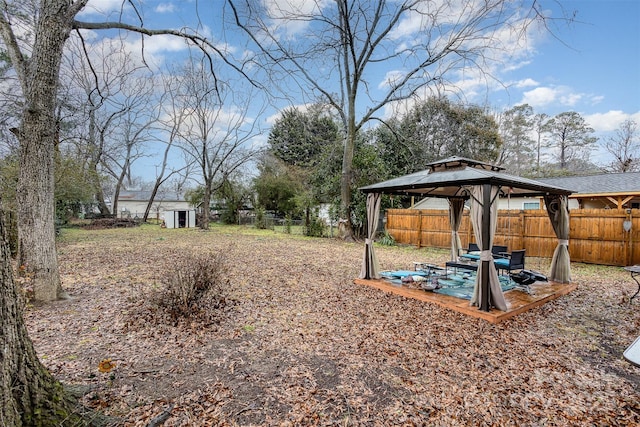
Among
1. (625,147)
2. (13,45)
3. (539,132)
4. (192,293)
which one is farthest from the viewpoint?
(539,132)

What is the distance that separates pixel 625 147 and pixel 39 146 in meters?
32.0

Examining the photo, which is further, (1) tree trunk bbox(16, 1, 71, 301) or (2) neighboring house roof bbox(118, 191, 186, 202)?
(2) neighboring house roof bbox(118, 191, 186, 202)

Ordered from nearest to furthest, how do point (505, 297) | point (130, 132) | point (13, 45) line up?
point (505, 297) < point (13, 45) < point (130, 132)

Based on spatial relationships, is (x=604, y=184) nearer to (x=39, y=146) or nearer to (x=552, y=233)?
(x=552, y=233)

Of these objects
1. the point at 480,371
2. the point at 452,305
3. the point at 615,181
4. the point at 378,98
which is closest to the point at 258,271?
→ the point at 452,305

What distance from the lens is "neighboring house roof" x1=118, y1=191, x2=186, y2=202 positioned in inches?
1426

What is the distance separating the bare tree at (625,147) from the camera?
21625mm

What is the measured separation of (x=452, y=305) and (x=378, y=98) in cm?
1140

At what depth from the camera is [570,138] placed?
2538cm

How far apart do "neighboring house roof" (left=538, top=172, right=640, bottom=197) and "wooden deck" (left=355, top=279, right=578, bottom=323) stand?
686cm

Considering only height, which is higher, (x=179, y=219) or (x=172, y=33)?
(x=172, y=33)

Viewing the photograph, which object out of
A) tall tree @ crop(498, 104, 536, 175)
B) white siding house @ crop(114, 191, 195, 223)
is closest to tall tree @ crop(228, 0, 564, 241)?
tall tree @ crop(498, 104, 536, 175)

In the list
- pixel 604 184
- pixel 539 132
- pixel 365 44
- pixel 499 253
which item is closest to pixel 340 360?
pixel 499 253

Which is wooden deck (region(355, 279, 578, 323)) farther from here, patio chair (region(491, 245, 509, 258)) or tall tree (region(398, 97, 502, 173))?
tall tree (region(398, 97, 502, 173))
